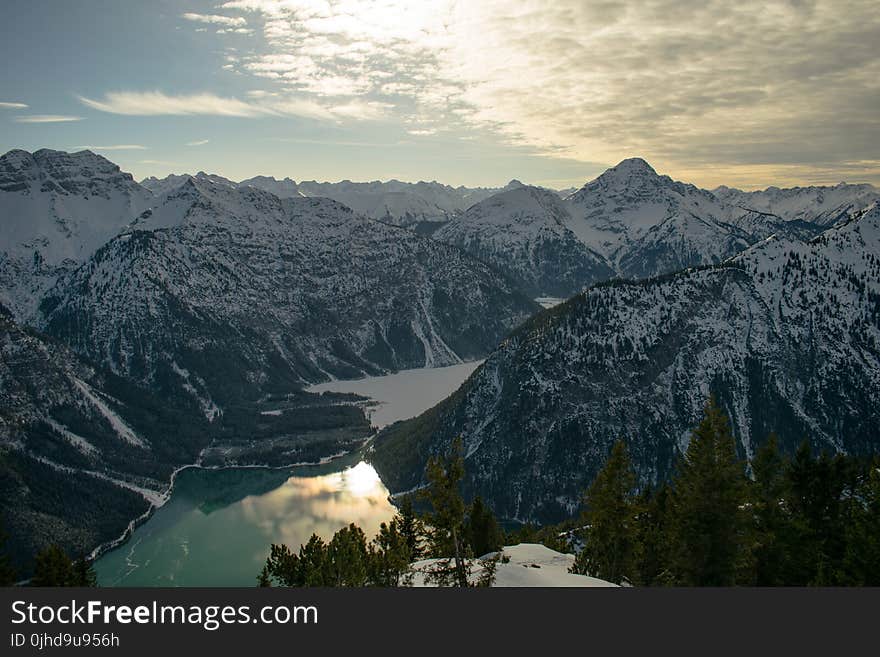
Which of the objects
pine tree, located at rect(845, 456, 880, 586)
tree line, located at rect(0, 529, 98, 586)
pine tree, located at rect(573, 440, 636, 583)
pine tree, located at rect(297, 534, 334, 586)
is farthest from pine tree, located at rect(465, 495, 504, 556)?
tree line, located at rect(0, 529, 98, 586)

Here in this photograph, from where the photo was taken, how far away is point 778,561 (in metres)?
60.2

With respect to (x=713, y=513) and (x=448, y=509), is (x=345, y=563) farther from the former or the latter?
(x=713, y=513)

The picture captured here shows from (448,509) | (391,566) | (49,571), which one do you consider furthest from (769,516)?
(49,571)

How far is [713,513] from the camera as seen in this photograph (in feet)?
173

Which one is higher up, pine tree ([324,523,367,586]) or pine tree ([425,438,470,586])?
pine tree ([425,438,470,586])

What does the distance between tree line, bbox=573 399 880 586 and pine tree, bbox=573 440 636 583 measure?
86 millimetres

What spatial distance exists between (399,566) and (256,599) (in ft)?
106

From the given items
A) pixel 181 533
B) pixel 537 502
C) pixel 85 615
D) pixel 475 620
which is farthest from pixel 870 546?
pixel 181 533

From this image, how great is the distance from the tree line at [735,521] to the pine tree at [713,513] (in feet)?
0.24

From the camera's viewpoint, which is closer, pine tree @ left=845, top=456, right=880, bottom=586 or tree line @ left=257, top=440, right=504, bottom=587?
tree line @ left=257, top=440, right=504, bottom=587

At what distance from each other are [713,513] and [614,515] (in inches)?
366

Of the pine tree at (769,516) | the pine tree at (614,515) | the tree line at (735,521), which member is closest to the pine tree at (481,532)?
the tree line at (735,521)

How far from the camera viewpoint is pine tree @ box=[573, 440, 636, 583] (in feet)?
196

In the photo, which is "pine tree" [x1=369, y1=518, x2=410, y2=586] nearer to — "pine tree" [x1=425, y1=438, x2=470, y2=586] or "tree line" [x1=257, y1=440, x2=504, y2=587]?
"tree line" [x1=257, y1=440, x2=504, y2=587]
